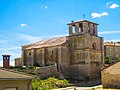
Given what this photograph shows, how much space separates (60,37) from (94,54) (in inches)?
360

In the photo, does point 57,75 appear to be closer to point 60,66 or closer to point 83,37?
point 60,66

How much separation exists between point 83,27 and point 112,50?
36.7 m

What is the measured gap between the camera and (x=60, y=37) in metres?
60.8

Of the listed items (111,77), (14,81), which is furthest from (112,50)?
(14,81)

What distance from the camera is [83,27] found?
181 ft

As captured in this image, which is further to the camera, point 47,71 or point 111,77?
point 47,71

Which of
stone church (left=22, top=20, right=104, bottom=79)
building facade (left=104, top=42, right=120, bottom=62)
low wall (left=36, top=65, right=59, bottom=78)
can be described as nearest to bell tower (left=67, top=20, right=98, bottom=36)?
stone church (left=22, top=20, right=104, bottom=79)

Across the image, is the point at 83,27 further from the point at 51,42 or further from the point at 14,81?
the point at 14,81

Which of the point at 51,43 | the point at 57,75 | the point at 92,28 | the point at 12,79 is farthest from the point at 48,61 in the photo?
the point at 12,79

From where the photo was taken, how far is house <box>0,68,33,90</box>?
52.8 feet

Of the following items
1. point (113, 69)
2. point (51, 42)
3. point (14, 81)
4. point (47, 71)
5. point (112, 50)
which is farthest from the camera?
point (112, 50)

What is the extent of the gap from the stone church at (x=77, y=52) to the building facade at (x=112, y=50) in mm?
30456

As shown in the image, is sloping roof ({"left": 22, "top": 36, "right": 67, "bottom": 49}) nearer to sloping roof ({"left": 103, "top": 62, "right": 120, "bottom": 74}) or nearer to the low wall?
the low wall

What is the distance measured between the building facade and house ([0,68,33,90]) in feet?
236
